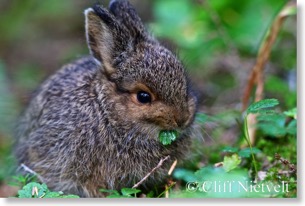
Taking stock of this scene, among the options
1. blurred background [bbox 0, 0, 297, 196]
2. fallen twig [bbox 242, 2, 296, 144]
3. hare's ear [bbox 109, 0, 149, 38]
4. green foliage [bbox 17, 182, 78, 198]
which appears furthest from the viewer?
blurred background [bbox 0, 0, 297, 196]

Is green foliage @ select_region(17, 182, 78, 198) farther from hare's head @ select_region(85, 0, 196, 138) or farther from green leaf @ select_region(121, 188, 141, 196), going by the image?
hare's head @ select_region(85, 0, 196, 138)

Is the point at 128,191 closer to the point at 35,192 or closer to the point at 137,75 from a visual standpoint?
the point at 35,192

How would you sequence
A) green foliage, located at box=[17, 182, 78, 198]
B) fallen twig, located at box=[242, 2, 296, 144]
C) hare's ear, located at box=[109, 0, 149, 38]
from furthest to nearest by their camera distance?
fallen twig, located at box=[242, 2, 296, 144] < hare's ear, located at box=[109, 0, 149, 38] < green foliage, located at box=[17, 182, 78, 198]

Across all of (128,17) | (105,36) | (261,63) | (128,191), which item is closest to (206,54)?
(261,63)

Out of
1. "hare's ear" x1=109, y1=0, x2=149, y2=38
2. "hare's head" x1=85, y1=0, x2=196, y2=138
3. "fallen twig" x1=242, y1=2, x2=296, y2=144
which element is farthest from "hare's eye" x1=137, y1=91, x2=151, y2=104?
"fallen twig" x1=242, y1=2, x2=296, y2=144

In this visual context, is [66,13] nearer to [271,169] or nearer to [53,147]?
[53,147]

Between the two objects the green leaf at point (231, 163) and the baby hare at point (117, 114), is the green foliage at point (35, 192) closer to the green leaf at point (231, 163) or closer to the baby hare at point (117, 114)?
the baby hare at point (117, 114)

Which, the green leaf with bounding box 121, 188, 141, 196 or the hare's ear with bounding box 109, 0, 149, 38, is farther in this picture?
the hare's ear with bounding box 109, 0, 149, 38
